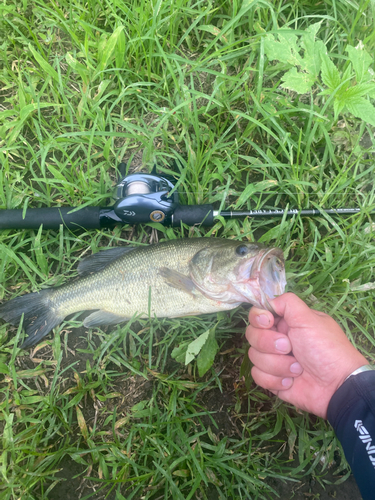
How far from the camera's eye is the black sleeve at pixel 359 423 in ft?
6.40

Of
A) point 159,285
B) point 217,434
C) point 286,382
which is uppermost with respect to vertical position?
point 159,285

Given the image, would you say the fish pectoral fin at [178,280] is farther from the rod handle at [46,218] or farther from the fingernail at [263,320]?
the rod handle at [46,218]

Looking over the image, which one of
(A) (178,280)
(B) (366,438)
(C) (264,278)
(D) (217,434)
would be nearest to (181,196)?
(A) (178,280)

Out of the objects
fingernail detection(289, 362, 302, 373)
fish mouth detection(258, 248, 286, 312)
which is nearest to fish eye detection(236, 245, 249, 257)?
fish mouth detection(258, 248, 286, 312)

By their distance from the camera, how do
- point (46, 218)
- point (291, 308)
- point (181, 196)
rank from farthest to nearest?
point (181, 196), point (46, 218), point (291, 308)

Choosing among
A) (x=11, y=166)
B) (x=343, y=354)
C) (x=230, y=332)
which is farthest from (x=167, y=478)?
(x=11, y=166)

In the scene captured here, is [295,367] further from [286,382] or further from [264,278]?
[264,278]

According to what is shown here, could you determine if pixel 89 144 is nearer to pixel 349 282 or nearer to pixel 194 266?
pixel 194 266

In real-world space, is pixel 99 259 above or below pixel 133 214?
below

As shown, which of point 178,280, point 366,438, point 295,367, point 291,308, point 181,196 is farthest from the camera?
point 181,196

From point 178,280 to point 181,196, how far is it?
906 mm

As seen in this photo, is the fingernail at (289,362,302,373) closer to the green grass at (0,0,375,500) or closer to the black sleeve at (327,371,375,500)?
the black sleeve at (327,371,375,500)

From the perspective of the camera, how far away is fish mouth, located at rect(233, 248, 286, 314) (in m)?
2.30

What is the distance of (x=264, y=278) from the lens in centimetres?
233
